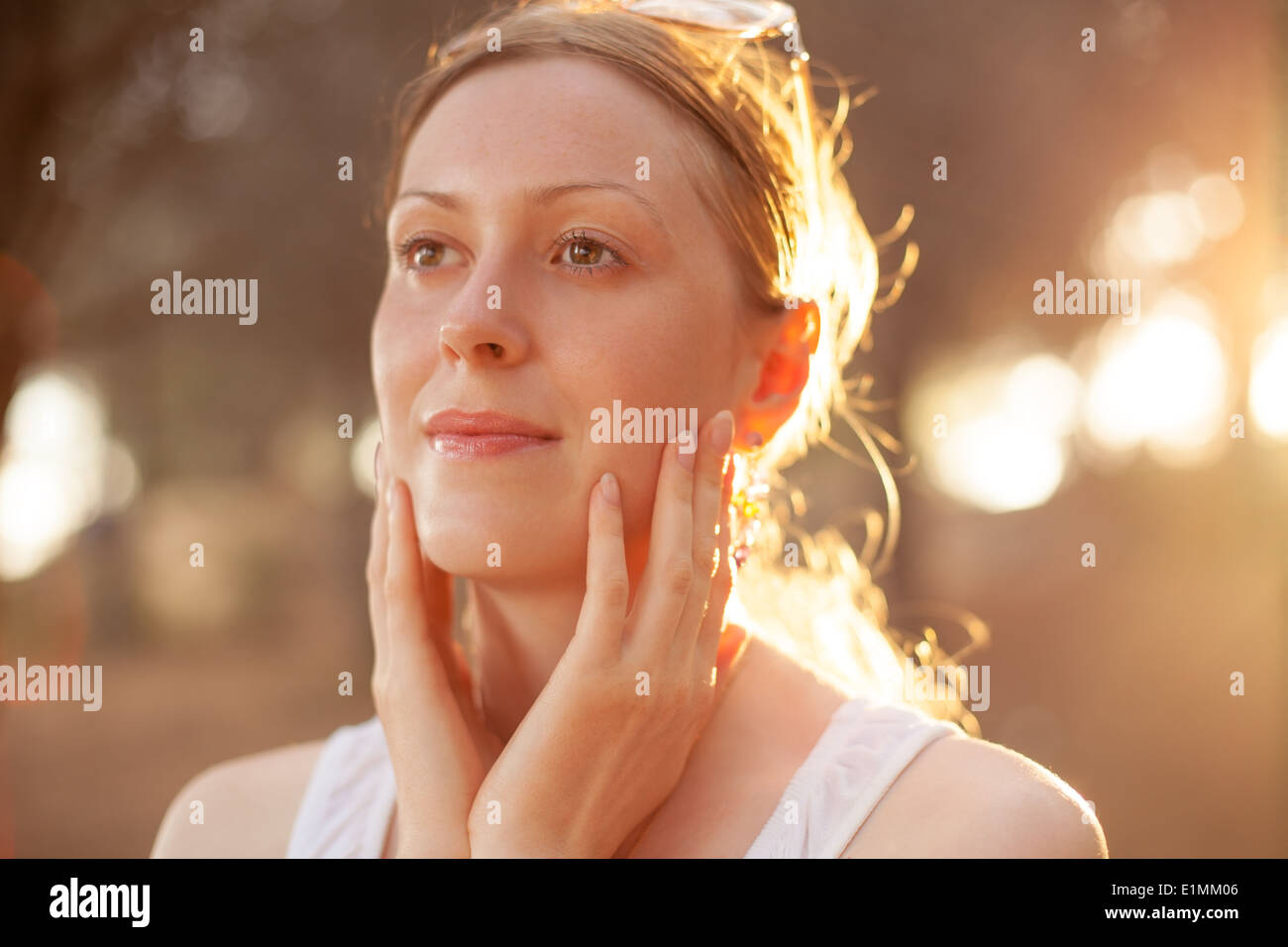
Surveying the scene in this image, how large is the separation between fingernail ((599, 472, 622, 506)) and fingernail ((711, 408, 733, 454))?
0.75 ft

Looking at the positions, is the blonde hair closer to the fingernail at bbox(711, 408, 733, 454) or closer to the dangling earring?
the dangling earring

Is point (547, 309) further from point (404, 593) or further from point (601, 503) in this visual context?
point (404, 593)

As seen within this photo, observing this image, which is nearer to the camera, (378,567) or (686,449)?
(686,449)

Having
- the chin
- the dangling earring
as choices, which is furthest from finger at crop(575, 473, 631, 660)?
the dangling earring

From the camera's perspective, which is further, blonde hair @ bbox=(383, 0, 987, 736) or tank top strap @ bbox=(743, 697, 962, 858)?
blonde hair @ bbox=(383, 0, 987, 736)

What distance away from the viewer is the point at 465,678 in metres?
2.55

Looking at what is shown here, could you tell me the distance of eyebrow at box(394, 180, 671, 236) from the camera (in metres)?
2.15

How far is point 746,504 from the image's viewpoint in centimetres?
260

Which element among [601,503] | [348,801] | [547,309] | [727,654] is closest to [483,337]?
[547,309]

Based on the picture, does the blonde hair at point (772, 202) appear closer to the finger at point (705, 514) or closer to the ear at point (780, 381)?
the ear at point (780, 381)

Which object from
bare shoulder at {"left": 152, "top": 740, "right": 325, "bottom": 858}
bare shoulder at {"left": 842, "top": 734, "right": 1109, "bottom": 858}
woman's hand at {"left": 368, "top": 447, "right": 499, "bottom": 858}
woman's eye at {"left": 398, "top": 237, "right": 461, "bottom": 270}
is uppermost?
woman's eye at {"left": 398, "top": 237, "right": 461, "bottom": 270}

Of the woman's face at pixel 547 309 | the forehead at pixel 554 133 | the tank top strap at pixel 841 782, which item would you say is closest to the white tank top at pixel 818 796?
the tank top strap at pixel 841 782

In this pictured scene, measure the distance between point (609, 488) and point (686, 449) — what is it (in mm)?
191

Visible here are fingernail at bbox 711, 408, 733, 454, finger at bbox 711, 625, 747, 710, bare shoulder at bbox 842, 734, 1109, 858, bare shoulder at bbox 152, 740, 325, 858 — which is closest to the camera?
bare shoulder at bbox 842, 734, 1109, 858
